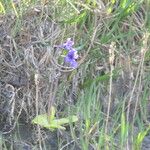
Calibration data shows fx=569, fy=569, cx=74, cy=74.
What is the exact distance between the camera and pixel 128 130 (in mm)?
1714

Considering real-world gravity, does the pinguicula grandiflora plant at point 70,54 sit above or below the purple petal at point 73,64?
above

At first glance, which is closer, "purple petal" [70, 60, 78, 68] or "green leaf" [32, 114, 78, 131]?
"green leaf" [32, 114, 78, 131]

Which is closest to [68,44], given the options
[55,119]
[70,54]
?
[70,54]

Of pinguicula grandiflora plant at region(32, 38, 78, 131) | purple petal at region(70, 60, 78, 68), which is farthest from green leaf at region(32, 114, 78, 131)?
purple petal at region(70, 60, 78, 68)

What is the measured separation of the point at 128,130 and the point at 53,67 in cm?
31

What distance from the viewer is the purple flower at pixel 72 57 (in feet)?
5.68

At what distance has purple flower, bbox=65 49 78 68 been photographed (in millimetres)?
1732

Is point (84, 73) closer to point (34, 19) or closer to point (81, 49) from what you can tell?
point (81, 49)

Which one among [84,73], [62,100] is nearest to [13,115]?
[62,100]

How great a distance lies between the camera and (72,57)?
68.8 inches

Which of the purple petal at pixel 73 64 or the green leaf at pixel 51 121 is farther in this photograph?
the purple petal at pixel 73 64

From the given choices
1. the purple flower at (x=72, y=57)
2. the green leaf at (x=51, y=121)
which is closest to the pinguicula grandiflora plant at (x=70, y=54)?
the purple flower at (x=72, y=57)

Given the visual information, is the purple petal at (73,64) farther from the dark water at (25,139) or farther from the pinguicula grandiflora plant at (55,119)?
the dark water at (25,139)

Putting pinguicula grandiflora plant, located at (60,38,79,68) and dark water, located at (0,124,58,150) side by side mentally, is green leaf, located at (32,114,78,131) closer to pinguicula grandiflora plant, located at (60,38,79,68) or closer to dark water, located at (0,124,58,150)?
dark water, located at (0,124,58,150)
